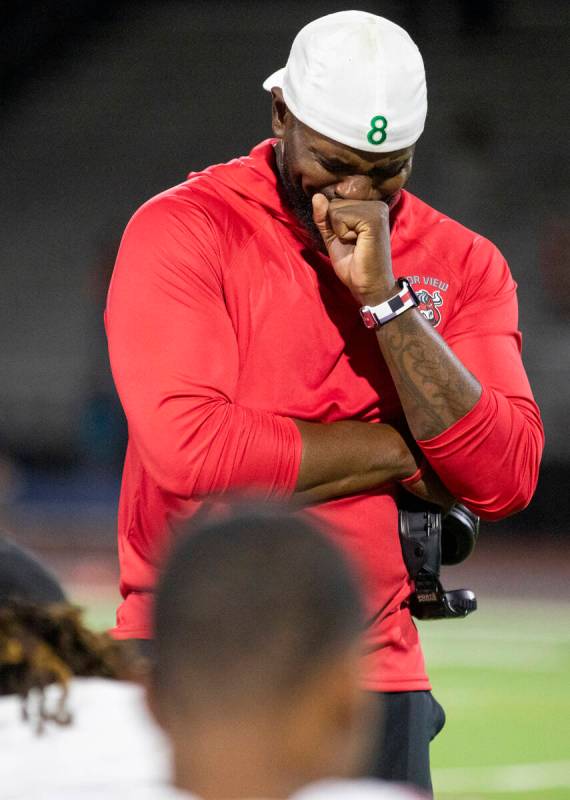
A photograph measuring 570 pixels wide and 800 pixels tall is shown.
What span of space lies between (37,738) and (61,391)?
1971 cm

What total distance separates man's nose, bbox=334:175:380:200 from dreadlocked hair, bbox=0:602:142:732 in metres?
1.22

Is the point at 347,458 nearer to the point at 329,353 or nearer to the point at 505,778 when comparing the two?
the point at 329,353

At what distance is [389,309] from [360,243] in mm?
150

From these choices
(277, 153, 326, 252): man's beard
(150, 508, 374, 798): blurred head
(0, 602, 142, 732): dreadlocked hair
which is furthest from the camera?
(277, 153, 326, 252): man's beard

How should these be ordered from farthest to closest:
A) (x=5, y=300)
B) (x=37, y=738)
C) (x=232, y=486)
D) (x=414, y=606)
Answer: (x=5, y=300) < (x=414, y=606) < (x=232, y=486) < (x=37, y=738)

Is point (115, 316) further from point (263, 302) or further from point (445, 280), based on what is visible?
point (445, 280)

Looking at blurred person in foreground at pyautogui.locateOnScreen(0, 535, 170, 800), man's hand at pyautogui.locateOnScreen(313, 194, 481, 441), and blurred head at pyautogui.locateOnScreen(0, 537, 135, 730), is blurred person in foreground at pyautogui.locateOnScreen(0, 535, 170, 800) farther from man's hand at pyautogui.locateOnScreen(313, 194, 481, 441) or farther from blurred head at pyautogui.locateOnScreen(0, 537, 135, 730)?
man's hand at pyautogui.locateOnScreen(313, 194, 481, 441)

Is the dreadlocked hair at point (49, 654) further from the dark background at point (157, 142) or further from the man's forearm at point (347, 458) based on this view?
the dark background at point (157, 142)

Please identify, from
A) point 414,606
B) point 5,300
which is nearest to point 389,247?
point 414,606

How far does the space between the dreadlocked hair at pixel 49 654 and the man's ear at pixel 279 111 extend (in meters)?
1.36

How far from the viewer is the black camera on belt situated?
3512 mm

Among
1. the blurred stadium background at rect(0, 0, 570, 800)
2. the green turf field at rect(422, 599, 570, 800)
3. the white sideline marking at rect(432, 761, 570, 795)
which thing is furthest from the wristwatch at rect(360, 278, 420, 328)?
the blurred stadium background at rect(0, 0, 570, 800)

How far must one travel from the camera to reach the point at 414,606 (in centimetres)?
Result: 362

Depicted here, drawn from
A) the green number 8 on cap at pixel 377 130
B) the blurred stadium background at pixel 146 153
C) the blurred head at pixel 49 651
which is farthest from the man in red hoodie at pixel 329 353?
the blurred stadium background at pixel 146 153
